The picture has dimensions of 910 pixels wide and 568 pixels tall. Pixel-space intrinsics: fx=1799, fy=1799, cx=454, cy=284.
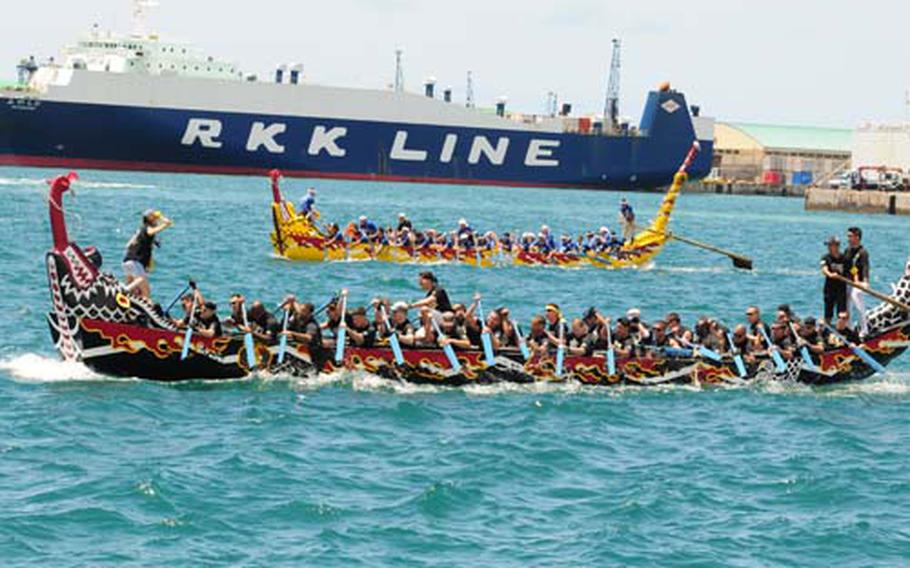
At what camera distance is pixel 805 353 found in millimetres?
30156

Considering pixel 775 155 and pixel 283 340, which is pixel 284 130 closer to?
pixel 775 155

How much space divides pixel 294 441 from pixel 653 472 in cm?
480

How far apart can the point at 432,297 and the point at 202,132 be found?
297 ft

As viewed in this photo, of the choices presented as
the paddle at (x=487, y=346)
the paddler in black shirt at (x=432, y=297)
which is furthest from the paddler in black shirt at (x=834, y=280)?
the paddler in black shirt at (x=432, y=297)

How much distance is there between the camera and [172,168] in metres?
118

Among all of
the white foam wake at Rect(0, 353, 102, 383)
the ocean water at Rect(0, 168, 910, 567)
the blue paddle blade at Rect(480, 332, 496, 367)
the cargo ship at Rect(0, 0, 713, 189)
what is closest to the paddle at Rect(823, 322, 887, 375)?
the ocean water at Rect(0, 168, 910, 567)

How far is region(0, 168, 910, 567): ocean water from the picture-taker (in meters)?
19.3

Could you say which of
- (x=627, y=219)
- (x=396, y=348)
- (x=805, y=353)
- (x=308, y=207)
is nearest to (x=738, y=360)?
(x=805, y=353)

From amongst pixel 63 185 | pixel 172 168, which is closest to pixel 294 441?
pixel 63 185

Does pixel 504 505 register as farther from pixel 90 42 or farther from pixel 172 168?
pixel 90 42

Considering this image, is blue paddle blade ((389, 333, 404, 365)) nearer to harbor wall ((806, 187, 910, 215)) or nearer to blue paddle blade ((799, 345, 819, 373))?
blue paddle blade ((799, 345, 819, 373))

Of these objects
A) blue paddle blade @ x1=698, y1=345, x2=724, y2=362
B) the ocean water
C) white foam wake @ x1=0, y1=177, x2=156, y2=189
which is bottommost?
white foam wake @ x1=0, y1=177, x2=156, y2=189

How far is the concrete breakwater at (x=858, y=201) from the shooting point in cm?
11794

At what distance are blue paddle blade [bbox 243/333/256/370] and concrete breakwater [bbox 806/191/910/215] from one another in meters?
95.1
